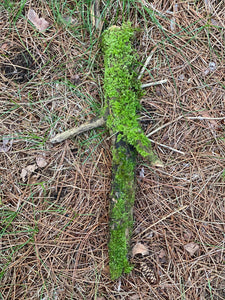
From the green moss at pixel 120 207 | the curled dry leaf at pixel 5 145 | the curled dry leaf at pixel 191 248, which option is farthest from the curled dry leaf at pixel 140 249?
the curled dry leaf at pixel 5 145

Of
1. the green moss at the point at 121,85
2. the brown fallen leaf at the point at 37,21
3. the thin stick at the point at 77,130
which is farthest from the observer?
the brown fallen leaf at the point at 37,21

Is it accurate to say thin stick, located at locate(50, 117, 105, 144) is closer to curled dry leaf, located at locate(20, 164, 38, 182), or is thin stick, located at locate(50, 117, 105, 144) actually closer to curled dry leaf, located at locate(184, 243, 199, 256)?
curled dry leaf, located at locate(20, 164, 38, 182)

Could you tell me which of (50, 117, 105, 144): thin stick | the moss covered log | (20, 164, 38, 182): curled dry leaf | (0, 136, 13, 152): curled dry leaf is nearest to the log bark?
the moss covered log

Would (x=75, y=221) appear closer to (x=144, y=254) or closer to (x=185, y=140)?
A: (x=144, y=254)

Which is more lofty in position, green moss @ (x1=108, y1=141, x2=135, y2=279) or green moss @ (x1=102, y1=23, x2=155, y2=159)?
green moss @ (x1=102, y1=23, x2=155, y2=159)

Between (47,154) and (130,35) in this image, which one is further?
(47,154)

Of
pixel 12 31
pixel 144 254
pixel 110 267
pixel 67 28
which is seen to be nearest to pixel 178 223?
pixel 144 254

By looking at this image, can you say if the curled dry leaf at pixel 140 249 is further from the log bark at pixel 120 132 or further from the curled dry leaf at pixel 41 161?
the curled dry leaf at pixel 41 161
